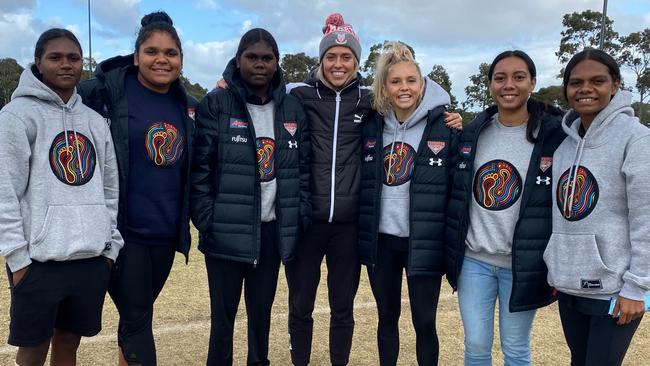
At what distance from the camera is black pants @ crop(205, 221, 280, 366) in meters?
3.14

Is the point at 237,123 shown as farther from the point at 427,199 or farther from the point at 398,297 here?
the point at 398,297

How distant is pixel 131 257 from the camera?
2816 mm

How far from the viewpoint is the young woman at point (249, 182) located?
3.02 metres

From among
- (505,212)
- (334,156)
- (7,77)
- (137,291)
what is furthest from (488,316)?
(7,77)

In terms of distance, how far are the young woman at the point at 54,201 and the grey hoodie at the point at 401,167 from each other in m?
1.50

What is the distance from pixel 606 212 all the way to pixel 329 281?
1.72 m

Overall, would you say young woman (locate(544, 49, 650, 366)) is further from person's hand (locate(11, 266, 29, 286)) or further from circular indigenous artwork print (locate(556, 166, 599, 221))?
person's hand (locate(11, 266, 29, 286))

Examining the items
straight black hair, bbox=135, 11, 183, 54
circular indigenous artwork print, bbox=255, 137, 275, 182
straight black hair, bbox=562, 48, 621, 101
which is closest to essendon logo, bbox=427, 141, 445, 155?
straight black hair, bbox=562, 48, 621, 101

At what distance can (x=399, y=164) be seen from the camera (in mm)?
3092

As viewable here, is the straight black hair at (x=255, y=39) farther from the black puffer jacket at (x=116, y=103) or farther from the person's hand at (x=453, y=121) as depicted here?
the person's hand at (x=453, y=121)

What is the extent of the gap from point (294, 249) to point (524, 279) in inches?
51.8

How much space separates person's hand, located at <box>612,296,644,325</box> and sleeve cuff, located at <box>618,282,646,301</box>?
0.6 inches

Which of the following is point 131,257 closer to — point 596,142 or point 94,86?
point 94,86

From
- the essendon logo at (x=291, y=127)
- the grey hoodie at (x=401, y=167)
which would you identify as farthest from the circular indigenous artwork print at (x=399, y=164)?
the essendon logo at (x=291, y=127)
